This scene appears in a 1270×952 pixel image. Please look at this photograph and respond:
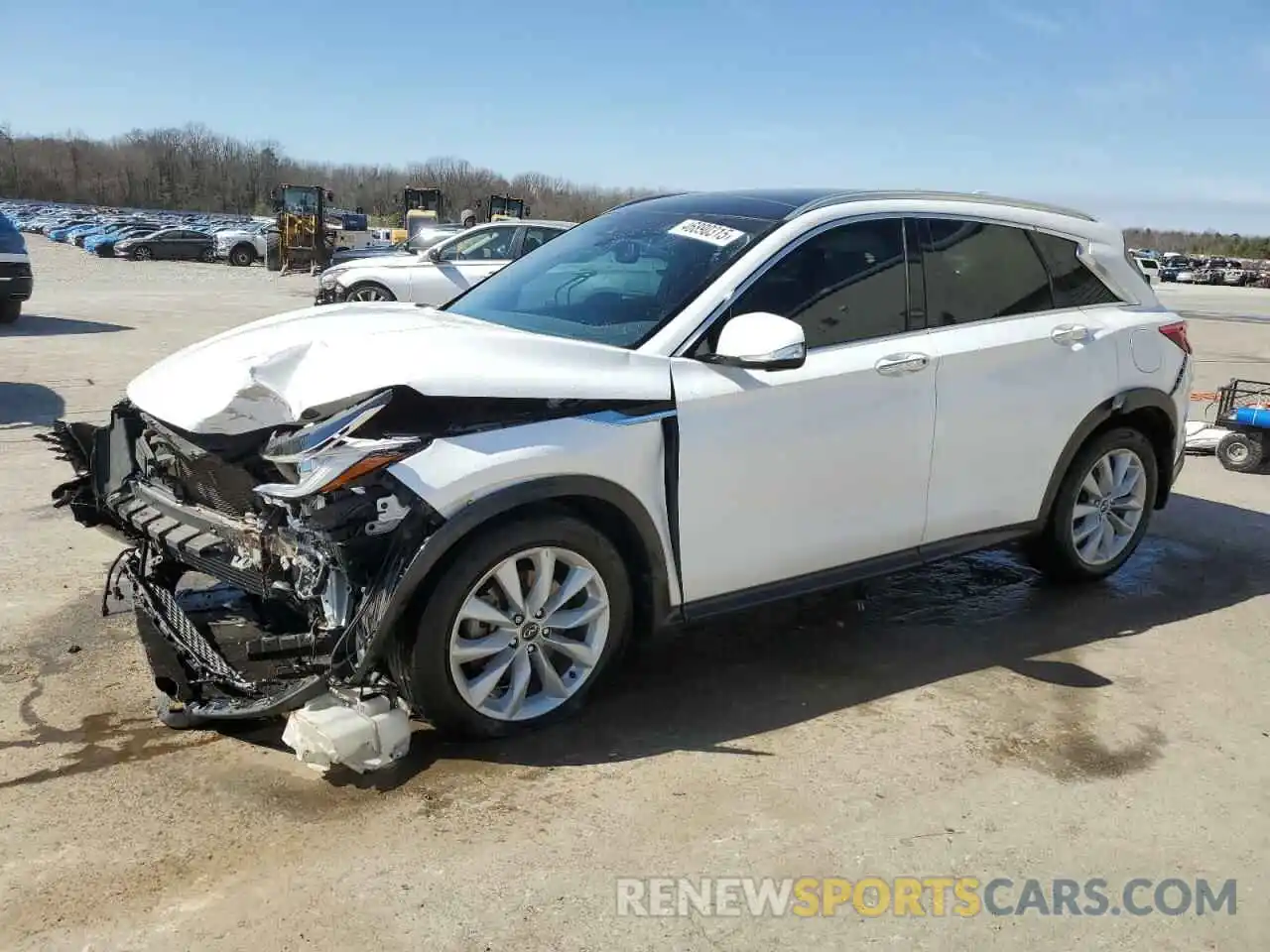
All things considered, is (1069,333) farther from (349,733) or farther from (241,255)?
(241,255)

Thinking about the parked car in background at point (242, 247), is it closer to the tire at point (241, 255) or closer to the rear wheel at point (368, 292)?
the tire at point (241, 255)

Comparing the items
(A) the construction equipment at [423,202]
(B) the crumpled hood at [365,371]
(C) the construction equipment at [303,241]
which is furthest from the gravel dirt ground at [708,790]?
(A) the construction equipment at [423,202]

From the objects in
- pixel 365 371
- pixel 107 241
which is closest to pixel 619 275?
pixel 365 371

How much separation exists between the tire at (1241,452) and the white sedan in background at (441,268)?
9.05 m

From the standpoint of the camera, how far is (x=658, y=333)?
12.5 ft

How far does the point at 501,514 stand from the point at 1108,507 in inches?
133

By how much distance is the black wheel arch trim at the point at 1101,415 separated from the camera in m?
4.91

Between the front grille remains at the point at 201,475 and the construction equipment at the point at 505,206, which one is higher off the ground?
the construction equipment at the point at 505,206

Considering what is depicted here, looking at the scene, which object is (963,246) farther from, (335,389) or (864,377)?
(335,389)

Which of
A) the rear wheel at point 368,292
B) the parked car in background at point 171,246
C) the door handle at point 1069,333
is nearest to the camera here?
the door handle at point 1069,333

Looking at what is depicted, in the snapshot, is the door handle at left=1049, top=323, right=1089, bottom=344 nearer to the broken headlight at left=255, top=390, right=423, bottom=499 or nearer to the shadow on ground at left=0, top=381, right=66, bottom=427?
the broken headlight at left=255, top=390, right=423, bottom=499

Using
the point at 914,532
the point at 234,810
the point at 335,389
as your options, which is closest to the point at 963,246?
the point at 914,532

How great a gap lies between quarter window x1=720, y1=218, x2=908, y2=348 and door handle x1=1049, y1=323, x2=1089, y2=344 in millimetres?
869

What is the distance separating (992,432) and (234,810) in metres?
3.25
